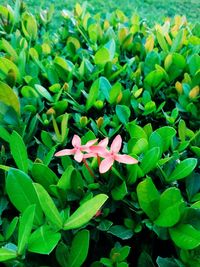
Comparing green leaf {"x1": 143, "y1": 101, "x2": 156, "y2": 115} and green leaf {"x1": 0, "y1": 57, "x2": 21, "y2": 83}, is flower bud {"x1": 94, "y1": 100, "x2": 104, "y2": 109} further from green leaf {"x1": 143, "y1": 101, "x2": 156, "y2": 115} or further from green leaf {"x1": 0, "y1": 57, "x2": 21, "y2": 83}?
green leaf {"x1": 0, "y1": 57, "x2": 21, "y2": 83}

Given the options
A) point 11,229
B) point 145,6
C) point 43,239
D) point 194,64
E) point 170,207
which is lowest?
point 145,6

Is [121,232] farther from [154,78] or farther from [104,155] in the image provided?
[154,78]

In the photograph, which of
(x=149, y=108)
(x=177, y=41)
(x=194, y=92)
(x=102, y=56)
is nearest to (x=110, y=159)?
(x=149, y=108)

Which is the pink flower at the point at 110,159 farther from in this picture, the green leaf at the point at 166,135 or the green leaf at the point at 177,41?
the green leaf at the point at 177,41

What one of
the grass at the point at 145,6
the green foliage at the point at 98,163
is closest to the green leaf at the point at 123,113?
the green foliage at the point at 98,163

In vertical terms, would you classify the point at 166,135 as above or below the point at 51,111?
above

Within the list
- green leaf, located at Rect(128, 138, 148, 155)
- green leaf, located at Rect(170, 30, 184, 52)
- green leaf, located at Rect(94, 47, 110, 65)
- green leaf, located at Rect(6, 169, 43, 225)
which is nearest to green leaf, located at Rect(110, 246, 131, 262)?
green leaf, located at Rect(6, 169, 43, 225)
